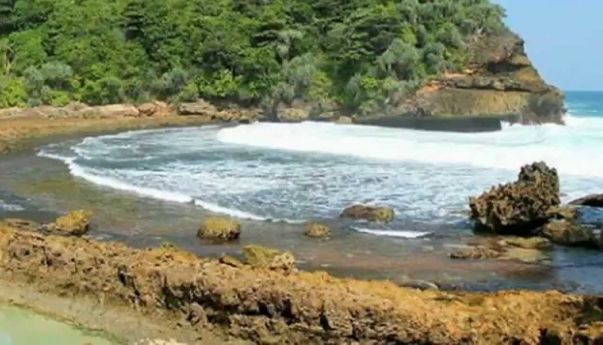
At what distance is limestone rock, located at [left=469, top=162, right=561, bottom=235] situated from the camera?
54.4ft

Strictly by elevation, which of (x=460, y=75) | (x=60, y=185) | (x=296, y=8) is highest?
(x=296, y=8)

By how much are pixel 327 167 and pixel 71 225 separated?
1245 cm

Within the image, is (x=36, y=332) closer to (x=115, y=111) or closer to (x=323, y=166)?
(x=323, y=166)

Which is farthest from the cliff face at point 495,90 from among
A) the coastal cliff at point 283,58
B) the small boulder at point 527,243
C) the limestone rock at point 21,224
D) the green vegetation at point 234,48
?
the limestone rock at point 21,224

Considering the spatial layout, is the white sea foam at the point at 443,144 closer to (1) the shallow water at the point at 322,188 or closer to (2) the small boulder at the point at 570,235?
(1) the shallow water at the point at 322,188

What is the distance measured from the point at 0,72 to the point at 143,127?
58.7 feet

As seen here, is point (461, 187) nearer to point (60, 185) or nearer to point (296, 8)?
point (60, 185)

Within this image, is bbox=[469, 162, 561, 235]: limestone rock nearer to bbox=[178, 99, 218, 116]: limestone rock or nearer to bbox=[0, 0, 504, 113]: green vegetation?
bbox=[0, 0, 504, 113]: green vegetation

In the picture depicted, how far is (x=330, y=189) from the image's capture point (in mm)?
22391

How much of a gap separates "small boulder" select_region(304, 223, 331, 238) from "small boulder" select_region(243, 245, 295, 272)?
10.8ft

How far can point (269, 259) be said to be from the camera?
495 inches

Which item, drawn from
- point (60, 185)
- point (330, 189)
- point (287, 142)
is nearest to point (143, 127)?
point (287, 142)

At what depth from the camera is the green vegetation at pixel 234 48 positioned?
2151 inches

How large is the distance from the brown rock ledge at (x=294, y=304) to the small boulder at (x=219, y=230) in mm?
3728
